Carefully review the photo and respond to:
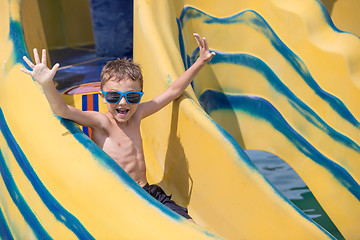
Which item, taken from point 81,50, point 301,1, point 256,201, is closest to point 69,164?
point 256,201

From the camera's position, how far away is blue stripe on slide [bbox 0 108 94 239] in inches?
61.6

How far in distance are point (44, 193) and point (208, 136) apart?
682 mm

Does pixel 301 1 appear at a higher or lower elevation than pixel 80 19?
higher

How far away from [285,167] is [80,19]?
3.39 m

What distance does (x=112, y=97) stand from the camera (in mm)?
1847

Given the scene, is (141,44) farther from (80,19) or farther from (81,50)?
(80,19)

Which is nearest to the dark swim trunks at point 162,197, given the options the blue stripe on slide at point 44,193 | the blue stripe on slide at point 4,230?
the blue stripe on slide at point 44,193

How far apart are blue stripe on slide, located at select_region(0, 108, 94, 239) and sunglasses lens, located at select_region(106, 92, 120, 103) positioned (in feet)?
1.32

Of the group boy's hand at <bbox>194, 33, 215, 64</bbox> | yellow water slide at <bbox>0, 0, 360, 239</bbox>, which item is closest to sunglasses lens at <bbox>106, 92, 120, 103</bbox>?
yellow water slide at <bbox>0, 0, 360, 239</bbox>

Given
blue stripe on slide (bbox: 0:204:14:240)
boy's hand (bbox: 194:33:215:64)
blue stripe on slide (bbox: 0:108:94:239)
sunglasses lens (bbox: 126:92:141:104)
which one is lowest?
blue stripe on slide (bbox: 0:204:14:240)

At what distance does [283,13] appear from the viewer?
2.83m

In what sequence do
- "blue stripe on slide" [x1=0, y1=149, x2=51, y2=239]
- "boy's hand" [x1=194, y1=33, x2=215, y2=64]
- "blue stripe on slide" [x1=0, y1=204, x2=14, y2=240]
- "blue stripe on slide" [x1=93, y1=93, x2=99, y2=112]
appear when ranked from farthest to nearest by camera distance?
"blue stripe on slide" [x1=93, y1=93, x2=99, y2=112], "boy's hand" [x1=194, y1=33, x2=215, y2=64], "blue stripe on slide" [x1=0, y1=204, x2=14, y2=240], "blue stripe on slide" [x1=0, y1=149, x2=51, y2=239]

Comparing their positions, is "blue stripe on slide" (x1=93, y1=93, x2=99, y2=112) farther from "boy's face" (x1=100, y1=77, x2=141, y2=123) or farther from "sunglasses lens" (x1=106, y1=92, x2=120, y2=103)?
"sunglasses lens" (x1=106, y1=92, x2=120, y2=103)

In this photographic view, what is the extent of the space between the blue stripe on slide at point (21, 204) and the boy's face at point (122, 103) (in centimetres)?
50
